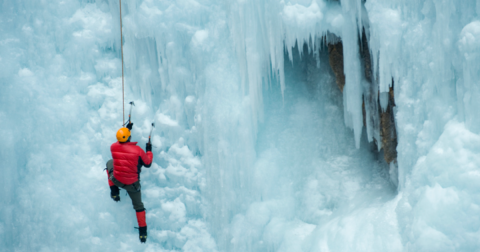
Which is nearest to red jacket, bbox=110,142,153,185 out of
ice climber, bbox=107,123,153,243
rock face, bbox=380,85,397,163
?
ice climber, bbox=107,123,153,243

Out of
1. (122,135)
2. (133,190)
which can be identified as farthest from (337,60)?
(133,190)

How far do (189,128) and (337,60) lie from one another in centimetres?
222

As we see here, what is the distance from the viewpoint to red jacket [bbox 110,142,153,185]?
4137 mm

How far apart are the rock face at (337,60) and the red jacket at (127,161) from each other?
2707 mm

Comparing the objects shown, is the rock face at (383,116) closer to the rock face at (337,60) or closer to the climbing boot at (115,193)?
the rock face at (337,60)

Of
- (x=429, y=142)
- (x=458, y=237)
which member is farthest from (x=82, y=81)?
(x=458, y=237)

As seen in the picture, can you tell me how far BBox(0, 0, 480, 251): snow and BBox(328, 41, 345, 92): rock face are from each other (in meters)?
0.15

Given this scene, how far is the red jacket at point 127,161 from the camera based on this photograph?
13.6ft

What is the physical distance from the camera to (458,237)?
3305 mm

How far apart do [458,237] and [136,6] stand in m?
4.52

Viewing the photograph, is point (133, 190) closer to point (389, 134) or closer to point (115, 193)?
point (115, 193)

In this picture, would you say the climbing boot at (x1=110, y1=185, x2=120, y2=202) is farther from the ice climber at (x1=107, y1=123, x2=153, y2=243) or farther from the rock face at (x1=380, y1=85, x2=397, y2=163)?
the rock face at (x1=380, y1=85, x2=397, y2=163)

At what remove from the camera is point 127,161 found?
4.14 metres

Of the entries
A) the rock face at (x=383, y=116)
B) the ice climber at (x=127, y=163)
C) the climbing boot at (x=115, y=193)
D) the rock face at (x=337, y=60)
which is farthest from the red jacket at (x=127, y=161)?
the rock face at (x=383, y=116)
